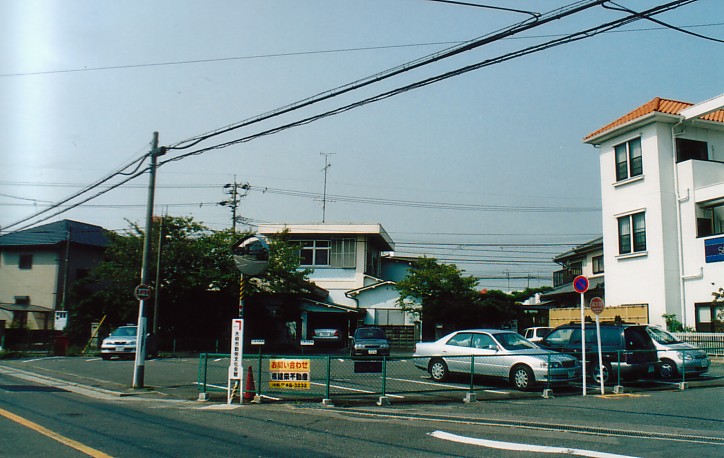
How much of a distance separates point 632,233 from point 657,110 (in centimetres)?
584

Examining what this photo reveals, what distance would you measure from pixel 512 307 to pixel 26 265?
3371 cm

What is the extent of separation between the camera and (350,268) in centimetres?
4172

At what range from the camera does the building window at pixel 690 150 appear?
29.3 meters

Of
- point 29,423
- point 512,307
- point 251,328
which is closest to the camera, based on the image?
point 29,423

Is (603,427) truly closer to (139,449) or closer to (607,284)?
(139,449)

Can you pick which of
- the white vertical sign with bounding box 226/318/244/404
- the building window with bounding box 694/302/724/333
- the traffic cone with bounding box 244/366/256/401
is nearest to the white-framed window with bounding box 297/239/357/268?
the building window with bounding box 694/302/724/333

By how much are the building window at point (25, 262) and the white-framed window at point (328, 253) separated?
1904 centimetres

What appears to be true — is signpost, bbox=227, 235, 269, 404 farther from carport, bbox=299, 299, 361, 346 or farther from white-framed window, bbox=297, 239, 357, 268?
white-framed window, bbox=297, 239, 357, 268

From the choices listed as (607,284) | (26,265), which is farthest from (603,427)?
(26,265)

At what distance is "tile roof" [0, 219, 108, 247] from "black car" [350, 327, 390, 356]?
81.7ft

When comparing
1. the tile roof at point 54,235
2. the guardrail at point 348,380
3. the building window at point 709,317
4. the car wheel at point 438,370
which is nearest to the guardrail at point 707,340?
the building window at point 709,317

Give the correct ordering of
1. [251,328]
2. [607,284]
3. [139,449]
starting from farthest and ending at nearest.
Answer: [251,328], [607,284], [139,449]

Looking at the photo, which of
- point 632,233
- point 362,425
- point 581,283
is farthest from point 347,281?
point 362,425

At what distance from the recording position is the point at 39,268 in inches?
1713
